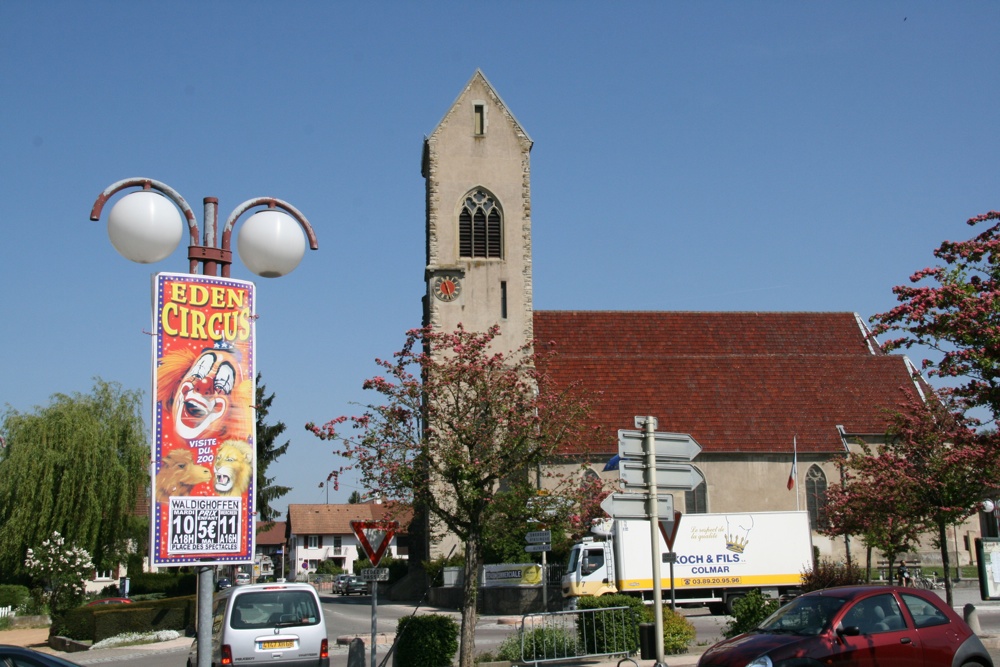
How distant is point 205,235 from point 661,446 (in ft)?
20.8

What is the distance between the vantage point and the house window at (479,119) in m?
46.8

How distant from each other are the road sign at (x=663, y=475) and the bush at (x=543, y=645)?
5.98 meters

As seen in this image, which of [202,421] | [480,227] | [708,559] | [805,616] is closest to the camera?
[202,421]

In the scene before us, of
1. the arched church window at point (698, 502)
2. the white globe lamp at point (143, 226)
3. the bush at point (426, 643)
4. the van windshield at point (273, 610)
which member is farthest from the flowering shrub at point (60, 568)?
the white globe lamp at point (143, 226)

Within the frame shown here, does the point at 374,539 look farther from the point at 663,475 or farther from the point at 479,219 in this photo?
the point at 479,219

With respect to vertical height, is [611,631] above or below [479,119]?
below

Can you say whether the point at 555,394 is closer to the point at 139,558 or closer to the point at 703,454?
the point at 703,454

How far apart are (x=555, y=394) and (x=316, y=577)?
6364 cm

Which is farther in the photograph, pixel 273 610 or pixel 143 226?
pixel 273 610

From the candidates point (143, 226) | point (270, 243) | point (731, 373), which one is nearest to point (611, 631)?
point (270, 243)

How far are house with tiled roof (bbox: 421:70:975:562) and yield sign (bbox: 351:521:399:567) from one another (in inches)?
1034

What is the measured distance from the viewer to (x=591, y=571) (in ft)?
101

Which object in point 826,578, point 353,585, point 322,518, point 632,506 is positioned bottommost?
point 353,585

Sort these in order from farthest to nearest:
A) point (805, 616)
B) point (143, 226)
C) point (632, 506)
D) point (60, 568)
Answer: point (60, 568)
point (632, 506)
point (805, 616)
point (143, 226)
